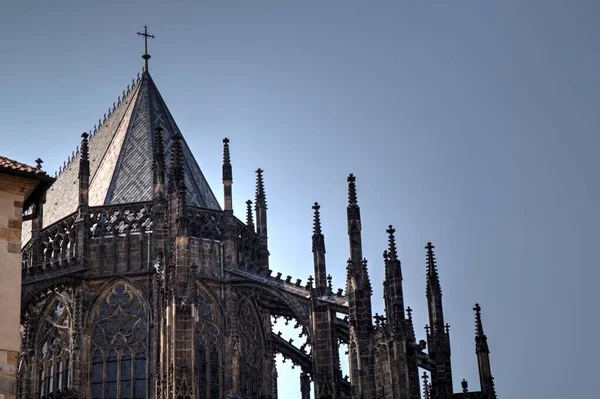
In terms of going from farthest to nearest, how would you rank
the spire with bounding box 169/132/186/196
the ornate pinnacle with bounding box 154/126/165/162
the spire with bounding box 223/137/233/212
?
the spire with bounding box 223/137/233/212 < the ornate pinnacle with bounding box 154/126/165/162 < the spire with bounding box 169/132/186/196

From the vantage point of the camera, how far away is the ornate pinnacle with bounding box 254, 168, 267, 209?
184ft

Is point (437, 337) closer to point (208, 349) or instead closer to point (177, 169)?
point (208, 349)

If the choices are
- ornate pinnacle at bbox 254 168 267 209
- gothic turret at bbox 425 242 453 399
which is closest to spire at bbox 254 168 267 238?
ornate pinnacle at bbox 254 168 267 209

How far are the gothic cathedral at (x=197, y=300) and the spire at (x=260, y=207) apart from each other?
120 centimetres

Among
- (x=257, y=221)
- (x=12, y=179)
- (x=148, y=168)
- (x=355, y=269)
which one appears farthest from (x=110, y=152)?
(x=12, y=179)

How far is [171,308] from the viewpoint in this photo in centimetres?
4194

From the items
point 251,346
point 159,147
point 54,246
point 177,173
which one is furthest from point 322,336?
point 54,246

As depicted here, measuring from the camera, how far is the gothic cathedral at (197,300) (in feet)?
144

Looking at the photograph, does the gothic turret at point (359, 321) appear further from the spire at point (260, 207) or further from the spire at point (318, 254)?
the spire at point (260, 207)

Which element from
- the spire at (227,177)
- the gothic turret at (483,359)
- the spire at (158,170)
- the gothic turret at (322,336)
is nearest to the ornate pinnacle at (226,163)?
the spire at (227,177)

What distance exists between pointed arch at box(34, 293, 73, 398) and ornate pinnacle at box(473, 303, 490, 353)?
14491 mm

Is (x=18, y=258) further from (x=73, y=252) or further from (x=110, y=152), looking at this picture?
(x=110, y=152)

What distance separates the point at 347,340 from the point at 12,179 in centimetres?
1877

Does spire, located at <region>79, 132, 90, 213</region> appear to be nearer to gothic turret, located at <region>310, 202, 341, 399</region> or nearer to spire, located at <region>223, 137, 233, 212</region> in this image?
spire, located at <region>223, 137, 233, 212</region>
